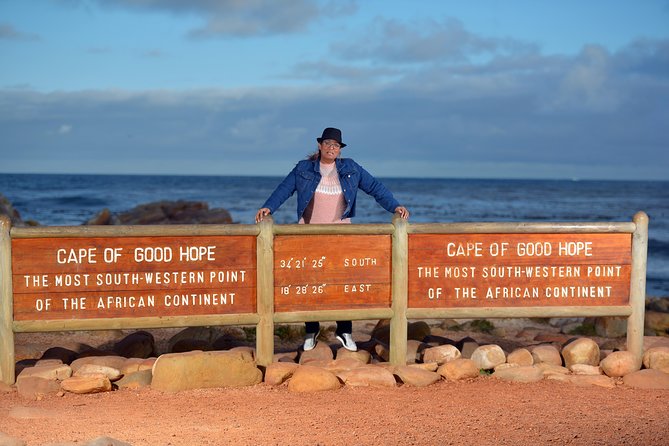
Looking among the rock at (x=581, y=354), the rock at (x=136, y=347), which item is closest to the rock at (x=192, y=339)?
the rock at (x=136, y=347)

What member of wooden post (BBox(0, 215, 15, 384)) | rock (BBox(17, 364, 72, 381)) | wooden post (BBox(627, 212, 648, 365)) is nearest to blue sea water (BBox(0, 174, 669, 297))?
wooden post (BBox(627, 212, 648, 365))

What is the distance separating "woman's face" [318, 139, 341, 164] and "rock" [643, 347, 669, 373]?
3.25 m

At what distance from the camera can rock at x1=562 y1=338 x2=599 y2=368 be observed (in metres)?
7.86

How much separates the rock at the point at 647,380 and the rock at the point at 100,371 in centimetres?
413

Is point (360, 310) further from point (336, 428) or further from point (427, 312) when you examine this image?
point (336, 428)

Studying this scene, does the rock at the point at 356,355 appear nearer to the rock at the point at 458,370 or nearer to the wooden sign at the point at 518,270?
the wooden sign at the point at 518,270

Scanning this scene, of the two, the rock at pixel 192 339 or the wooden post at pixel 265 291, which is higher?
the wooden post at pixel 265 291

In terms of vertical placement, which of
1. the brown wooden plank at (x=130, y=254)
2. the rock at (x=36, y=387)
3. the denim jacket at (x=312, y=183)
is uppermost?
the denim jacket at (x=312, y=183)

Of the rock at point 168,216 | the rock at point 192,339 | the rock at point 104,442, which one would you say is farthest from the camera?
the rock at point 168,216

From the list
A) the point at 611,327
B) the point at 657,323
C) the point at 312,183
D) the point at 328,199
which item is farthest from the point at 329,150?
the point at 657,323

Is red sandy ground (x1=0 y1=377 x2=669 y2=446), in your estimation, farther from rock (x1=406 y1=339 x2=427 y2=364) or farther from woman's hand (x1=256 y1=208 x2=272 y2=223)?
woman's hand (x1=256 y1=208 x2=272 y2=223)

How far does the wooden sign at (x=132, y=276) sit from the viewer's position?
7316 mm

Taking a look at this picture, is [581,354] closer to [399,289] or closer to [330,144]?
[399,289]

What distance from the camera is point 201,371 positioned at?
704 centimetres
